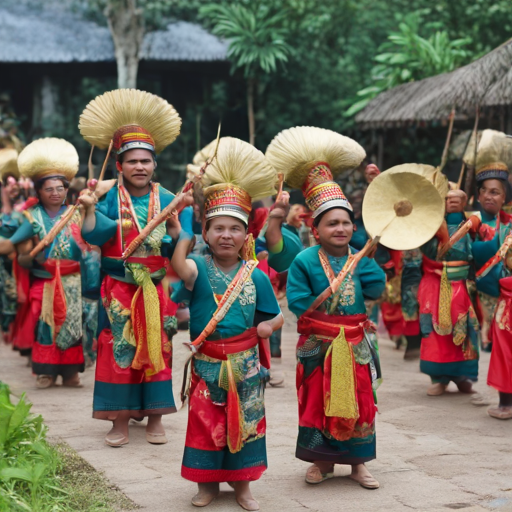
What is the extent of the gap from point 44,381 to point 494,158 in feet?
13.3

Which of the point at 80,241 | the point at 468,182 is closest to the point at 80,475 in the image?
the point at 80,241

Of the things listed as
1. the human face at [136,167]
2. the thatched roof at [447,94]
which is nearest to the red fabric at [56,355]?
the human face at [136,167]

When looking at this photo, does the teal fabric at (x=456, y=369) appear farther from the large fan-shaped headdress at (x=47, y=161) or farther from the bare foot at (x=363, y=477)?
the large fan-shaped headdress at (x=47, y=161)

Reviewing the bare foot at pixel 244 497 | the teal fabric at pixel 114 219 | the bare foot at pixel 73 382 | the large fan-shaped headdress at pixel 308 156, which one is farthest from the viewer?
the bare foot at pixel 73 382

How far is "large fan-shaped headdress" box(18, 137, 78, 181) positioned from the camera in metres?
7.46

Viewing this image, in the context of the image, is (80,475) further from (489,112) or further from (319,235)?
(489,112)

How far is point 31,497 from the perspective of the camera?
14.5ft

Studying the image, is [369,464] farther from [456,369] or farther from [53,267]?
[53,267]

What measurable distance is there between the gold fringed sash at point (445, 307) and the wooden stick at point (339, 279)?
2.38 meters

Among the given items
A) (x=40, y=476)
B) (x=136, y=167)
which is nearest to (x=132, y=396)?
(x=40, y=476)

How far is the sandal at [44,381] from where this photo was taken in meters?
7.70

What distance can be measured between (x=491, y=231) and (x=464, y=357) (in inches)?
41.2

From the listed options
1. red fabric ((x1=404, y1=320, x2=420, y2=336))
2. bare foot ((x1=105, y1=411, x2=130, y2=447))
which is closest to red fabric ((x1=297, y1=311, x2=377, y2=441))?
bare foot ((x1=105, y1=411, x2=130, y2=447))

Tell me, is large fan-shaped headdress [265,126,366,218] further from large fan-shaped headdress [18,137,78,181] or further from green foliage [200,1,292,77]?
green foliage [200,1,292,77]
